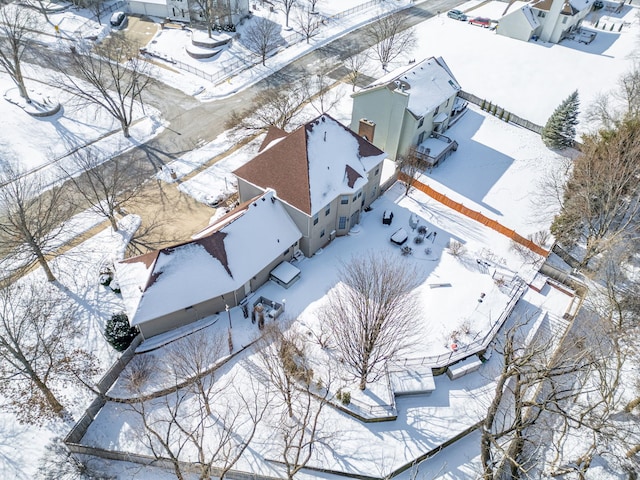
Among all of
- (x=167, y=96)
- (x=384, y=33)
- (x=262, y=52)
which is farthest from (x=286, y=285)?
(x=384, y=33)

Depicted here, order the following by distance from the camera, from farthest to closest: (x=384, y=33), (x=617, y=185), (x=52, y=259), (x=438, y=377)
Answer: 1. (x=384, y=33)
2. (x=52, y=259)
3. (x=617, y=185)
4. (x=438, y=377)

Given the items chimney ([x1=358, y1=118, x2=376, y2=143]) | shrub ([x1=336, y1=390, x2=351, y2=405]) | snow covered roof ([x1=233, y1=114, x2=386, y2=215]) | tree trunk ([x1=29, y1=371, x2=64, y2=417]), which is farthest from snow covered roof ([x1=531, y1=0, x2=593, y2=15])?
tree trunk ([x1=29, y1=371, x2=64, y2=417])

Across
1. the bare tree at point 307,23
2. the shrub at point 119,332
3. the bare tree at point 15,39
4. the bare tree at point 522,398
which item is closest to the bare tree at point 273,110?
the bare tree at point 307,23

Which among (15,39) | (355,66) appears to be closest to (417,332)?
(355,66)

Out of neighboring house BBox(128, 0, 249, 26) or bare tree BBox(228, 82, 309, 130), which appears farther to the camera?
neighboring house BBox(128, 0, 249, 26)

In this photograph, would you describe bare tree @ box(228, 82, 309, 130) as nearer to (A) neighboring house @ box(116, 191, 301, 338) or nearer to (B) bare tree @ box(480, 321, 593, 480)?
(A) neighboring house @ box(116, 191, 301, 338)

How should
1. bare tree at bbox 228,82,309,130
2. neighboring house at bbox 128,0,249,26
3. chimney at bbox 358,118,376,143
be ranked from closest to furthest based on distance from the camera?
chimney at bbox 358,118,376,143 < bare tree at bbox 228,82,309,130 < neighboring house at bbox 128,0,249,26

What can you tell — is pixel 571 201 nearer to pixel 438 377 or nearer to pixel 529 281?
pixel 529 281
